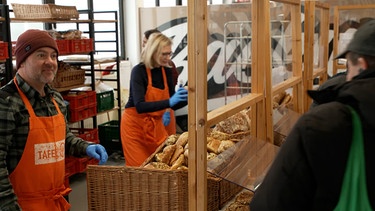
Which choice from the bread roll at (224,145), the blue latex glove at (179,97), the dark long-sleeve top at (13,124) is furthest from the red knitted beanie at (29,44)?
the blue latex glove at (179,97)

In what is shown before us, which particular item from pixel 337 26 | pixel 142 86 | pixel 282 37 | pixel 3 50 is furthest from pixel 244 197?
pixel 337 26

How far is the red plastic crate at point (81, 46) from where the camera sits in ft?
16.3

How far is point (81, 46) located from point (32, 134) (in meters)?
3.10

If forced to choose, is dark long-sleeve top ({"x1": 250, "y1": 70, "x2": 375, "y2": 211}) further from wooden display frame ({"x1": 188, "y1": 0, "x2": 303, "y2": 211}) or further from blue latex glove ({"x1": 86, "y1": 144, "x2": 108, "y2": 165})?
blue latex glove ({"x1": 86, "y1": 144, "x2": 108, "y2": 165})

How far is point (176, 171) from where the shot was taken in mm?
2164

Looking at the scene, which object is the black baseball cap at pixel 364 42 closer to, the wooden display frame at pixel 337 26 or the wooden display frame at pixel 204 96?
the wooden display frame at pixel 204 96

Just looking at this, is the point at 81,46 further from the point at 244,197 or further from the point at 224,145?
the point at 244,197

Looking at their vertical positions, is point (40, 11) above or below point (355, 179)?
above

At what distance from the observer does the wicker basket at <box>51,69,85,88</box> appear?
Answer: 4820 millimetres

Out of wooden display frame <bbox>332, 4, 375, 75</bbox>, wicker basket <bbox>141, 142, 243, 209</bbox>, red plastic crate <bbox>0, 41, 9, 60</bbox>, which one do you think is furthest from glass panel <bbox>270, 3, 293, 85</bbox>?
red plastic crate <bbox>0, 41, 9, 60</bbox>

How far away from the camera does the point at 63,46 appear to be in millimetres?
4844

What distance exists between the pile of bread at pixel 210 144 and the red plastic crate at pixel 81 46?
2.46 m

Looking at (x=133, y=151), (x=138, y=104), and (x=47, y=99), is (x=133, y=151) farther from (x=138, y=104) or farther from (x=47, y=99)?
(x=47, y=99)

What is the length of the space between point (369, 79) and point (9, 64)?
342 centimetres
